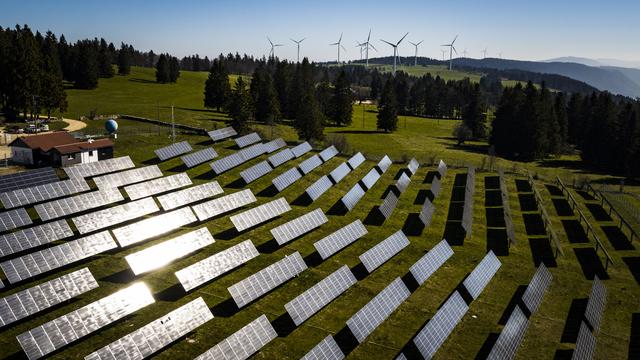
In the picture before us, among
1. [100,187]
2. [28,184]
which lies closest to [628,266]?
[100,187]

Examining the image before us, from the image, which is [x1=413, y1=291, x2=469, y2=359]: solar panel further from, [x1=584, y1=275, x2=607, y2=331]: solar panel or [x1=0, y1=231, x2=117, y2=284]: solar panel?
[x1=0, y1=231, x2=117, y2=284]: solar panel

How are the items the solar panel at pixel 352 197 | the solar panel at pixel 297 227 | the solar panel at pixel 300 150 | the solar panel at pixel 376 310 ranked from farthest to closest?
1. the solar panel at pixel 300 150
2. the solar panel at pixel 352 197
3. the solar panel at pixel 297 227
4. the solar panel at pixel 376 310

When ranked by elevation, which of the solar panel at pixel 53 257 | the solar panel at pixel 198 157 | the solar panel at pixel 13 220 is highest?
the solar panel at pixel 198 157

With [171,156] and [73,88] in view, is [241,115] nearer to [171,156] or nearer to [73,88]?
[171,156]

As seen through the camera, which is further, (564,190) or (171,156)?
(564,190)

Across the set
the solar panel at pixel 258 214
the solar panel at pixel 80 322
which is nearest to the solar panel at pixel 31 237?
the solar panel at pixel 80 322

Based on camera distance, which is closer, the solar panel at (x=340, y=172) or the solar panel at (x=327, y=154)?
the solar panel at (x=340, y=172)

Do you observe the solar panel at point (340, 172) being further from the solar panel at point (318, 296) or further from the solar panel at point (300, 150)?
the solar panel at point (318, 296)

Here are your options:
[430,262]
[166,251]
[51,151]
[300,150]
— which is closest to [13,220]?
[166,251]
